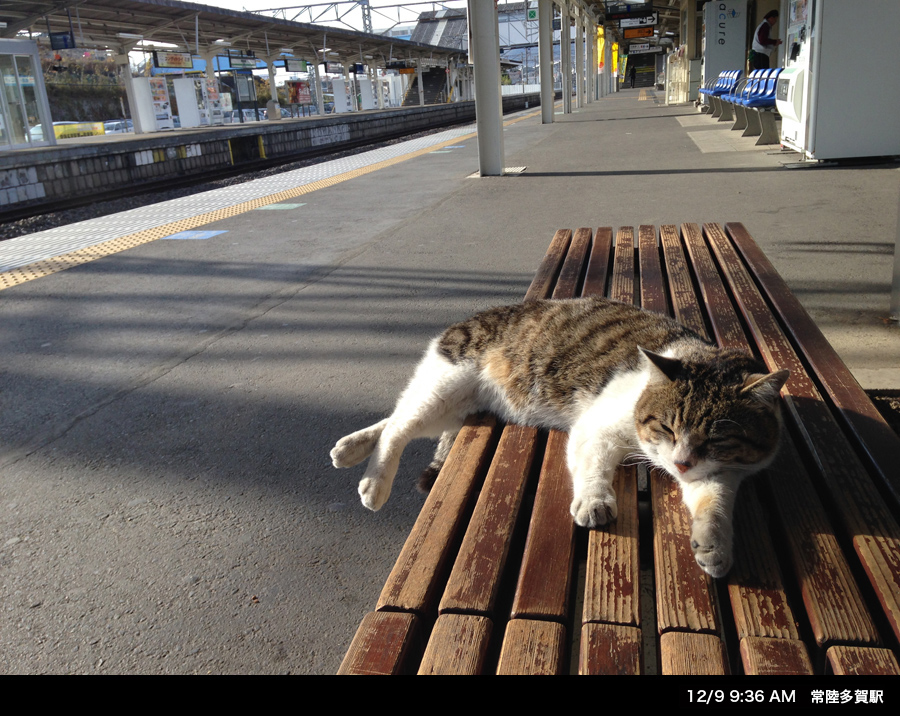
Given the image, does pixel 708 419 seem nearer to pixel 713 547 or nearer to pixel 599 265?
pixel 713 547

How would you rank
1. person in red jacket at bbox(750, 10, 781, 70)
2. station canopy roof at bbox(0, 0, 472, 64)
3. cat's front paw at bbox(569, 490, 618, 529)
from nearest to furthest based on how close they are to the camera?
1. cat's front paw at bbox(569, 490, 618, 529)
2. person in red jacket at bbox(750, 10, 781, 70)
3. station canopy roof at bbox(0, 0, 472, 64)

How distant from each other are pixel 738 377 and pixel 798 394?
385 mm

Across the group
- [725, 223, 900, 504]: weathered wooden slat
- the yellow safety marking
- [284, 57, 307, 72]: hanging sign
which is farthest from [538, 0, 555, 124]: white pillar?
[284, 57, 307, 72]: hanging sign

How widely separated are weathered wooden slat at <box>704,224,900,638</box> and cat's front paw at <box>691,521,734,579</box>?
0.80 feet

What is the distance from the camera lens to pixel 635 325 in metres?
2.23

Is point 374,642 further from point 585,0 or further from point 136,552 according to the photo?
point 585,0

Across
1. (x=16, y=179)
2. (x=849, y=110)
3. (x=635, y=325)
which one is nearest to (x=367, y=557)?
(x=635, y=325)

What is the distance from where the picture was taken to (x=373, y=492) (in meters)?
1.95

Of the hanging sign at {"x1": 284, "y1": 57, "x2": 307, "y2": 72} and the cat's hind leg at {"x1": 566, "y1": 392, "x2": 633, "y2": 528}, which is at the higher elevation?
the hanging sign at {"x1": 284, "y1": 57, "x2": 307, "y2": 72}

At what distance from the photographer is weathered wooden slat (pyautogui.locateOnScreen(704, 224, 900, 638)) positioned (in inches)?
49.5

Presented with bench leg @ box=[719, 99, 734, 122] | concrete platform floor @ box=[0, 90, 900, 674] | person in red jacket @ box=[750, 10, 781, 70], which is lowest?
concrete platform floor @ box=[0, 90, 900, 674]

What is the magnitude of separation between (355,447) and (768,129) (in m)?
10.9

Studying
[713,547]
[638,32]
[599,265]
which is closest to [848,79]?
[599,265]

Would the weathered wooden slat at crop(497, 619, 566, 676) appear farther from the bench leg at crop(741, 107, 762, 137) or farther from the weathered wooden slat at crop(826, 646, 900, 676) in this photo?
the bench leg at crop(741, 107, 762, 137)
